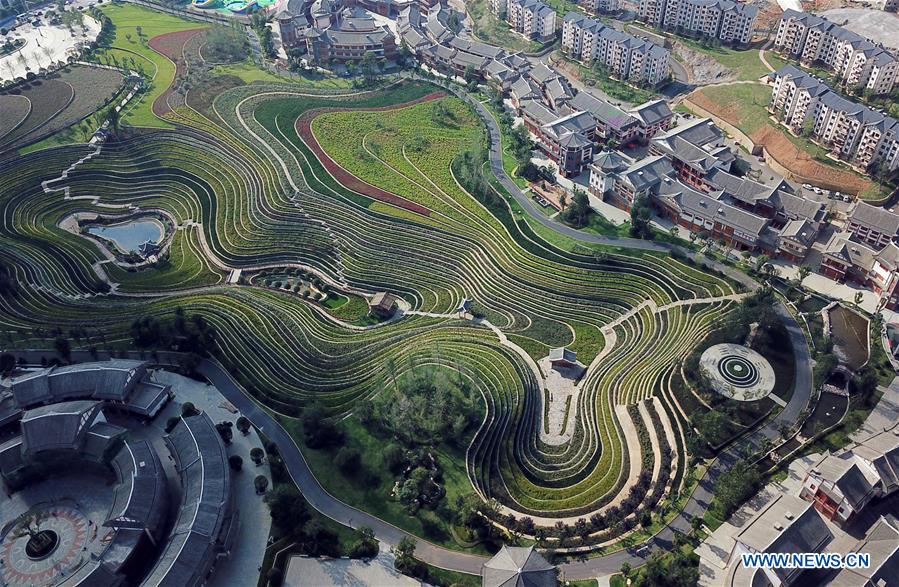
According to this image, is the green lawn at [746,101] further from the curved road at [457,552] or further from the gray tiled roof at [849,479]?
the gray tiled roof at [849,479]

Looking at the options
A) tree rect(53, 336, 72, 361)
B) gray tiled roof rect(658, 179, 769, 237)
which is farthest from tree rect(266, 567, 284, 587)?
gray tiled roof rect(658, 179, 769, 237)

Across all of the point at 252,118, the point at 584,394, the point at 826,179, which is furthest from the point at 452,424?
the point at 252,118

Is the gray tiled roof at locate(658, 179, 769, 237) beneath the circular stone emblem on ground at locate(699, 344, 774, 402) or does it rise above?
above

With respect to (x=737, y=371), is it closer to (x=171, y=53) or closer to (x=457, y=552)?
(x=457, y=552)

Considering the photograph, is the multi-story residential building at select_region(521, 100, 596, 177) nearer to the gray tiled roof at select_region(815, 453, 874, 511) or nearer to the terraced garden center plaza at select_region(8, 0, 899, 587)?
the terraced garden center plaza at select_region(8, 0, 899, 587)

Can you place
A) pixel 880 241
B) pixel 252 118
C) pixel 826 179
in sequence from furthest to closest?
pixel 252 118
pixel 826 179
pixel 880 241

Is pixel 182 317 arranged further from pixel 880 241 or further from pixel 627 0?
pixel 627 0

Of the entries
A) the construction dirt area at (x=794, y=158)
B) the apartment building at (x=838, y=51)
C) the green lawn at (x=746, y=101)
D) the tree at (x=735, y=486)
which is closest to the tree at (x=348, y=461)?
the tree at (x=735, y=486)
